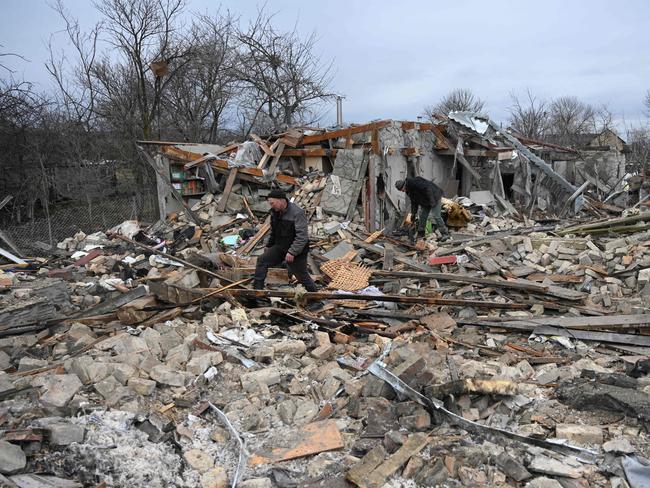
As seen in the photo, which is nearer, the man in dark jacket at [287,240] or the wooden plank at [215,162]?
the man in dark jacket at [287,240]

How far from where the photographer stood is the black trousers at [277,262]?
7244mm

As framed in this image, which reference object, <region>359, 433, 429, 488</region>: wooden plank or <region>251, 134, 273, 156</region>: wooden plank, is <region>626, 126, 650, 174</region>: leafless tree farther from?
<region>359, 433, 429, 488</region>: wooden plank

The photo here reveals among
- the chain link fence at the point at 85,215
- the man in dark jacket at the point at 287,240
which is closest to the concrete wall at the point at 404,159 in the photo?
the man in dark jacket at the point at 287,240

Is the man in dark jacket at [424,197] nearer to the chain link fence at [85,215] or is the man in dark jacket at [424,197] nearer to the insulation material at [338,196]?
the insulation material at [338,196]

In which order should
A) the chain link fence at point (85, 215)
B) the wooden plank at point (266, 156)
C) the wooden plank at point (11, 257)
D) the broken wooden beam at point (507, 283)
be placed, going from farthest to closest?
the wooden plank at point (266, 156) → the chain link fence at point (85, 215) → the wooden plank at point (11, 257) → the broken wooden beam at point (507, 283)

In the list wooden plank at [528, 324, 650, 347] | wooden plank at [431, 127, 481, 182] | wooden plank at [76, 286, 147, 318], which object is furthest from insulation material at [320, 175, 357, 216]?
wooden plank at [528, 324, 650, 347]

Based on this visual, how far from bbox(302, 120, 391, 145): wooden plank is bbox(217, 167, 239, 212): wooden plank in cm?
223

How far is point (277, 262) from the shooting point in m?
7.44

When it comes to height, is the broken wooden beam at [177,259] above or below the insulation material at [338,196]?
below

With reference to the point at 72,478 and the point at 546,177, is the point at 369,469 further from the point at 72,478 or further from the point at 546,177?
the point at 546,177

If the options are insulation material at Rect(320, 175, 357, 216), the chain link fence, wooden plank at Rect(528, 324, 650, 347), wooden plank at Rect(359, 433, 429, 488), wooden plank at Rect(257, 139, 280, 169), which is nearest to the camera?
wooden plank at Rect(359, 433, 429, 488)

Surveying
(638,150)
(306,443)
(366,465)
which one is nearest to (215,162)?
(306,443)

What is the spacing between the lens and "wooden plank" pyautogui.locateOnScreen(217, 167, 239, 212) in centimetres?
1329

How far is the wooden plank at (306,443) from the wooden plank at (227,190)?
9.96 m
